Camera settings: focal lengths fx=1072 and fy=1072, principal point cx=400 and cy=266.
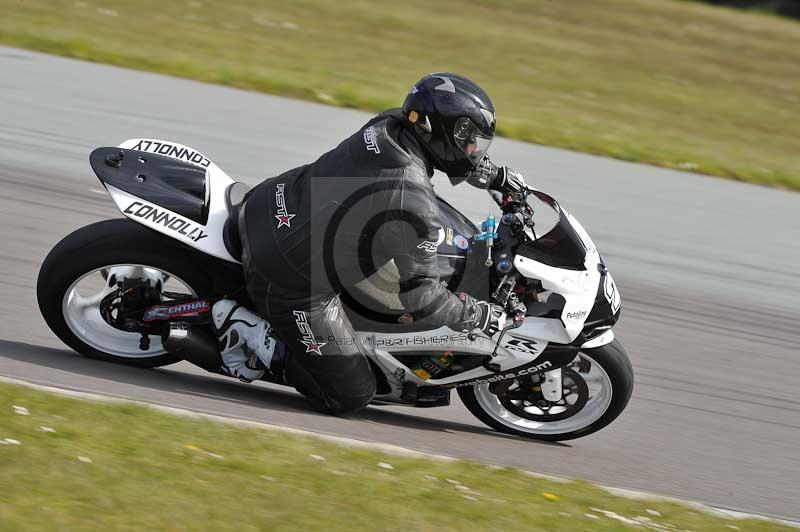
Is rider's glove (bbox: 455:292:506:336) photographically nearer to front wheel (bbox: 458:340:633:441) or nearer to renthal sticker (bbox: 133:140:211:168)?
front wheel (bbox: 458:340:633:441)

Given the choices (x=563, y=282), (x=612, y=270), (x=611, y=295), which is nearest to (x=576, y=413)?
(x=611, y=295)

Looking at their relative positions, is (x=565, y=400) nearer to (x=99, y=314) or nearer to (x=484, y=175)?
(x=484, y=175)

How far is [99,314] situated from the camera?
5.34m

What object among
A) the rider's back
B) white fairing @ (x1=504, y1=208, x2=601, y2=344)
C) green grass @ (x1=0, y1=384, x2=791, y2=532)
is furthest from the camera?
white fairing @ (x1=504, y1=208, x2=601, y2=344)

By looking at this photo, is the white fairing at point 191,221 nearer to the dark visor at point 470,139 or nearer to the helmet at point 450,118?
the helmet at point 450,118

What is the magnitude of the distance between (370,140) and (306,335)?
0.97 meters

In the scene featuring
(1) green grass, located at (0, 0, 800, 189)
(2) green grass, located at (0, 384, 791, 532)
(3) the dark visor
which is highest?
(1) green grass, located at (0, 0, 800, 189)

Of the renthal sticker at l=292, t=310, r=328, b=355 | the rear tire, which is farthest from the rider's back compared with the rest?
the rear tire

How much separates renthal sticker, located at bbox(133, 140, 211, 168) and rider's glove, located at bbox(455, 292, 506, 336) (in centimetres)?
150

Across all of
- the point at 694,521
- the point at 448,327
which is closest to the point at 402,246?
the point at 448,327

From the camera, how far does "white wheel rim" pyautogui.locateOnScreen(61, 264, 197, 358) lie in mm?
5211

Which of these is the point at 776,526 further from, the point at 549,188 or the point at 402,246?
the point at 549,188

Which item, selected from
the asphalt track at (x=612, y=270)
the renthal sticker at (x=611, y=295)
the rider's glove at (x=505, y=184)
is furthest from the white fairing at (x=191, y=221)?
the renthal sticker at (x=611, y=295)

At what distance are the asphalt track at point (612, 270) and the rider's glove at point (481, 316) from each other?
63cm
